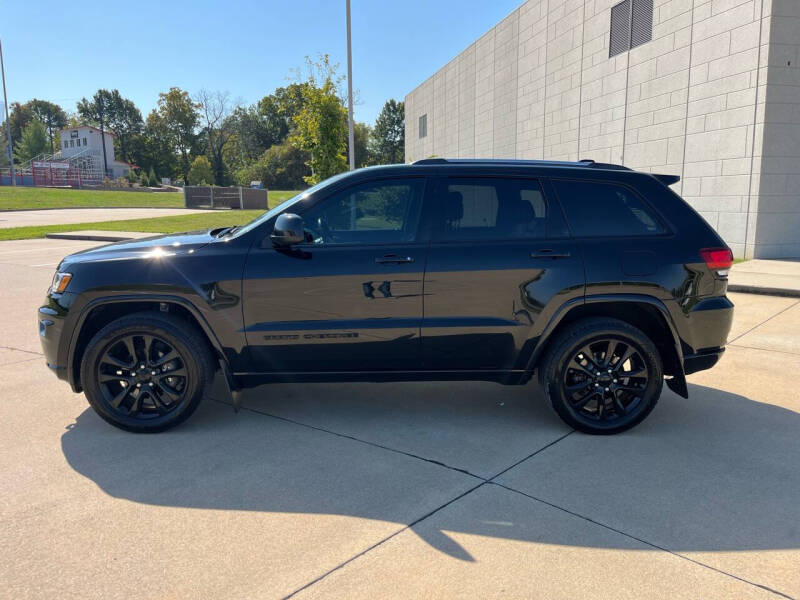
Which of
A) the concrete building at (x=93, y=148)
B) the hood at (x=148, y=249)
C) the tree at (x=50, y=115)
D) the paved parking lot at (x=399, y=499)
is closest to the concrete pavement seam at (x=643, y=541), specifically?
the paved parking lot at (x=399, y=499)

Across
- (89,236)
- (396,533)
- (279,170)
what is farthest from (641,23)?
(279,170)

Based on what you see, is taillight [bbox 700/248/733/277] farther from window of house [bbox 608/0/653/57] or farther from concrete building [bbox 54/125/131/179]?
concrete building [bbox 54/125/131/179]

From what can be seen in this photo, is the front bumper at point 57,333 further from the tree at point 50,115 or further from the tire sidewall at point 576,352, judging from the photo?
the tree at point 50,115

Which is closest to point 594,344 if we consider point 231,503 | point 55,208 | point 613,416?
point 613,416

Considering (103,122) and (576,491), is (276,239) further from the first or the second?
(103,122)

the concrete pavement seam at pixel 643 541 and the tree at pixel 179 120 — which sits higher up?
the tree at pixel 179 120

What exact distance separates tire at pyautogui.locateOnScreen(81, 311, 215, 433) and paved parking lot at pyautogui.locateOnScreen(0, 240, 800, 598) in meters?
0.18

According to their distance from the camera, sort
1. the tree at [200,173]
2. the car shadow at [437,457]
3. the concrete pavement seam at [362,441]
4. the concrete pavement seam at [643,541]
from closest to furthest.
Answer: the concrete pavement seam at [643,541]
the car shadow at [437,457]
the concrete pavement seam at [362,441]
the tree at [200,173]

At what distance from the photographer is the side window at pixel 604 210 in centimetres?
412

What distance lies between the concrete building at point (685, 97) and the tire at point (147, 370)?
40.5 ft

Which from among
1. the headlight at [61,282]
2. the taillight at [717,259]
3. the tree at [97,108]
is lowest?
the headlight at [61,282]

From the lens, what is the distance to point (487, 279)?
398 centimetres

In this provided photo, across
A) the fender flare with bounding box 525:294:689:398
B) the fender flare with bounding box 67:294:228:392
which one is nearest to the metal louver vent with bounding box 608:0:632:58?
the fender flare with bounding box 525:294:689:398

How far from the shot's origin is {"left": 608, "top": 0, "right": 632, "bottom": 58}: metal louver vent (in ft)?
52.5
